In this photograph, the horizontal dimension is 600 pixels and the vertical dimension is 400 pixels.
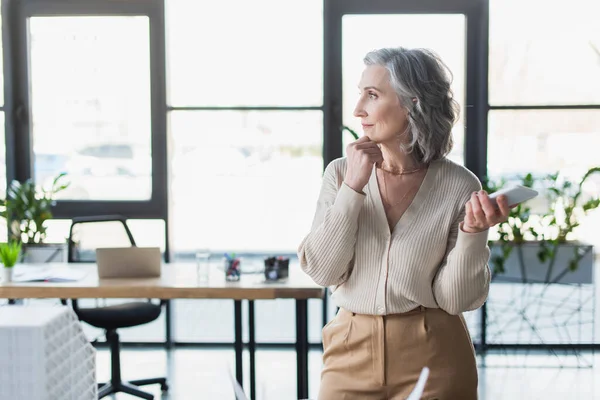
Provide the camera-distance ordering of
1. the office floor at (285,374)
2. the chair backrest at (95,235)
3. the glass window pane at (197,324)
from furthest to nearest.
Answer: the glass window pane at (197,324)
the chair backrest at (95,235)
the office floor at (285,374)

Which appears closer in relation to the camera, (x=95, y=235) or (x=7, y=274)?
(x=7, y=274)

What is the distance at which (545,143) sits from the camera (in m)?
4.84

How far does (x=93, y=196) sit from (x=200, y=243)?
2.60 feet

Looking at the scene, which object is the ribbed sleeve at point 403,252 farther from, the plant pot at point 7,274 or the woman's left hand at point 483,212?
the plant pot at point 7,274

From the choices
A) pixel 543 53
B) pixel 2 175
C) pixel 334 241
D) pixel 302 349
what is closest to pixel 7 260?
pixel 2 175

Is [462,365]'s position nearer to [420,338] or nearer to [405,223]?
[420,338]

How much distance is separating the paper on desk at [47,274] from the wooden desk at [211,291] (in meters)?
0.06

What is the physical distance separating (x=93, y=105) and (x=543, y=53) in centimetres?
304

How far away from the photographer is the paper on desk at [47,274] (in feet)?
11.8

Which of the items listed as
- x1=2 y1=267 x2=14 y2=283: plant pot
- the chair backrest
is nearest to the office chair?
the chair backrest

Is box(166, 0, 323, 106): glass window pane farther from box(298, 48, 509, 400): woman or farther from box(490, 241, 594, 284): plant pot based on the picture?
box(298, 48, 509, 400): woman

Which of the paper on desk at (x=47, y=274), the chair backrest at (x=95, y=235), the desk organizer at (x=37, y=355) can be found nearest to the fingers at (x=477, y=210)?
the desk organizer at (x=37, y=355)

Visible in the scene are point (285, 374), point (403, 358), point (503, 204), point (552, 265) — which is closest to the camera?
point (503, 204)

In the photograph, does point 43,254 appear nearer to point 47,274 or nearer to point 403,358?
point 47,274
